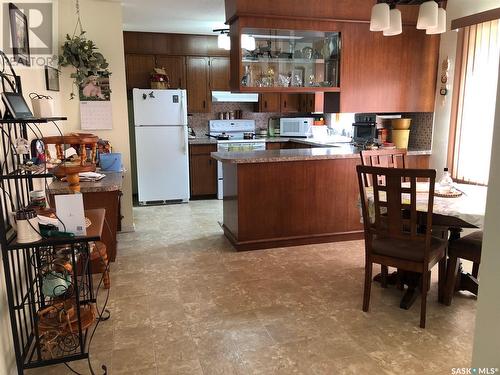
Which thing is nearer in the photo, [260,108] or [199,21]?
[199,21]

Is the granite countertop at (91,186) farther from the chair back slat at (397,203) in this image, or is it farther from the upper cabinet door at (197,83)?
the upper cabinet door at (197,83)

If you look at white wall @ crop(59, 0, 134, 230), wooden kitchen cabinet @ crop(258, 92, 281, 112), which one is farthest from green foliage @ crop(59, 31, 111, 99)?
wooden kitchen cabinet @ crop(258, 92, 281, 112)

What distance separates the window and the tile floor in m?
1.42

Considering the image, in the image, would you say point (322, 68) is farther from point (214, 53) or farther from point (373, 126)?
point (214, 53)

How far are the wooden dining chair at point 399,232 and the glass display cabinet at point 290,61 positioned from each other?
185 cm

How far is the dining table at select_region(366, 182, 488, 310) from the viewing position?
2.45 m

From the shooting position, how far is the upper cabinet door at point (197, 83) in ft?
20.3

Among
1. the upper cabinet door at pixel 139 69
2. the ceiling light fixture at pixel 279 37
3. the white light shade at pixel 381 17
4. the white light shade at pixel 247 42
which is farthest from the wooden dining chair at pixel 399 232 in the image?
the upper cabinet door at pixel 139 69

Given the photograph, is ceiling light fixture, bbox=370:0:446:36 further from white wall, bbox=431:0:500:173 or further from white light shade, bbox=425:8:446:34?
white wall, bbox=431:0:500:173

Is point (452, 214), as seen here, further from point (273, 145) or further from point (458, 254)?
point (273, 145)

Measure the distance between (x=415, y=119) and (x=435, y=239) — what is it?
2.39m

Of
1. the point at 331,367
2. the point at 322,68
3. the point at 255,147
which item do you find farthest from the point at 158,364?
the point at 255,147

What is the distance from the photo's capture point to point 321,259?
3.67 m

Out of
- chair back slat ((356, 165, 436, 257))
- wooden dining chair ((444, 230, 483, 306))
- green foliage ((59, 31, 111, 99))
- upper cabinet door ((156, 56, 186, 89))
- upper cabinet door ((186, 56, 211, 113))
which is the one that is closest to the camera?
chair back slat ((356, 165, 436, 257))
